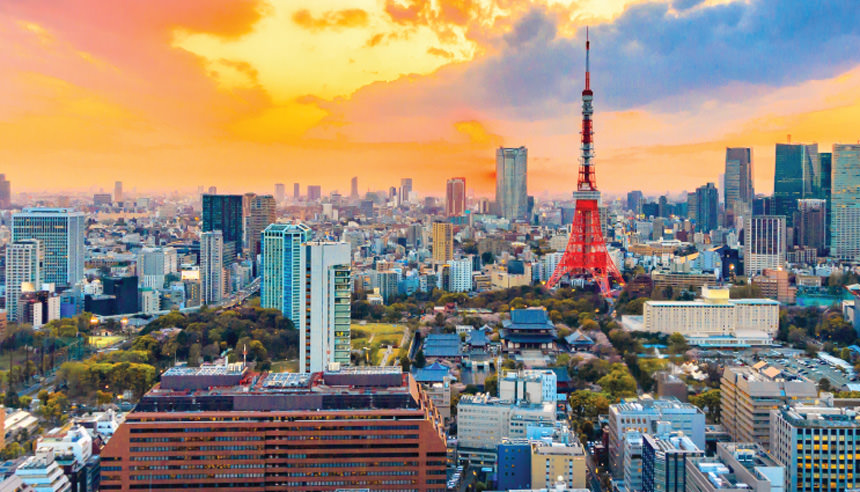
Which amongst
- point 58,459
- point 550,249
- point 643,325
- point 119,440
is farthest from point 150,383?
point 550,249

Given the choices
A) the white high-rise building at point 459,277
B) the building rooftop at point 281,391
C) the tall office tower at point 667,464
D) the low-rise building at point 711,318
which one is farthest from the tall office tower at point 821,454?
the white high-rise building at point 459,277

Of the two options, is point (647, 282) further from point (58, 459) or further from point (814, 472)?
point (58, 459)

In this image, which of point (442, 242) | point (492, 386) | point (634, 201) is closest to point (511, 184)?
point (634, 201)

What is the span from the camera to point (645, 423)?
30.4 feet

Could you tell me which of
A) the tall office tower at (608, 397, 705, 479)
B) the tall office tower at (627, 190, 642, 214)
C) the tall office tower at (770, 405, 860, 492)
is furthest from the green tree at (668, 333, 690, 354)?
the tall office tower at (627, 190, 642, 214)

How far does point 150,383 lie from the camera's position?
12062mm

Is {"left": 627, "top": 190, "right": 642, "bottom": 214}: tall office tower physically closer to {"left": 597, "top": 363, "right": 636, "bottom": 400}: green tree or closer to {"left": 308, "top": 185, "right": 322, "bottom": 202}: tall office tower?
{"left": 308, "top": 185, "right": 322, "bottom": 202}: tall office tower

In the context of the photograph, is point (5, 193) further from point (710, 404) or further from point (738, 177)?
point (738, 177)

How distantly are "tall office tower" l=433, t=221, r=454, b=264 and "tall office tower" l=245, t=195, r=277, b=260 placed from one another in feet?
17.7

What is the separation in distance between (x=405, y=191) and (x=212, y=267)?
17132 mm

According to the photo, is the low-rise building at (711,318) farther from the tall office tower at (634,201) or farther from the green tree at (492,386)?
the tall office tower at (634,201)

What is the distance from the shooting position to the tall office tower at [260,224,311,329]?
17.8 meters

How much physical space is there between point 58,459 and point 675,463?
5499 millimetres

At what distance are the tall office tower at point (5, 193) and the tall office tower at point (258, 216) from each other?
8297 millimetres
